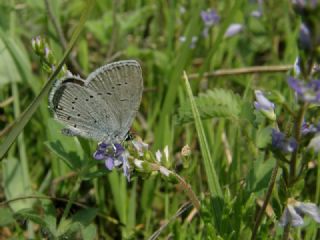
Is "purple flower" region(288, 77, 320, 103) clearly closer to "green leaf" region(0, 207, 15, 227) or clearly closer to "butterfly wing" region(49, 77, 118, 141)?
"butterfly wing" region(49, 77, 118, 141)

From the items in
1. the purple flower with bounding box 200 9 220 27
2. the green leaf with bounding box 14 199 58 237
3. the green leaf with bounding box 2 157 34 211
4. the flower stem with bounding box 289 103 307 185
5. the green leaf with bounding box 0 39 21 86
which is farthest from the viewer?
the purple flower with bounding box 200 9 220 27

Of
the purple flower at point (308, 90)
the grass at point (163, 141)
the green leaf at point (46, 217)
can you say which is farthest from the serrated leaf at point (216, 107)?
the purple flower at point (308, 90)

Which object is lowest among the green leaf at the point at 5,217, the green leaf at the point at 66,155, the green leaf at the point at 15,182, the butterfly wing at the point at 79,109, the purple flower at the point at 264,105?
the green leaf at the point at 15,182

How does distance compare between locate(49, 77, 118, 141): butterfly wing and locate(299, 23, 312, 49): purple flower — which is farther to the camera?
locate(49, 77, 118, 141): butterfly wing

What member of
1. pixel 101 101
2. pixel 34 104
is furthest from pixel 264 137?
pixel 34 104

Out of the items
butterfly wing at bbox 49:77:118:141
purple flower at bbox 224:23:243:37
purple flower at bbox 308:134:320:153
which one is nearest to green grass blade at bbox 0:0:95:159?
butterfly wing at bbox 49:77:118:141

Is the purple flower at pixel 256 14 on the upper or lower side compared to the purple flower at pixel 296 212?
lower

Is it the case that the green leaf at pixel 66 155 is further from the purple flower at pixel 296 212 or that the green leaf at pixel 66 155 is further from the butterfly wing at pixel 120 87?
the purple flower at pixel 296 212
